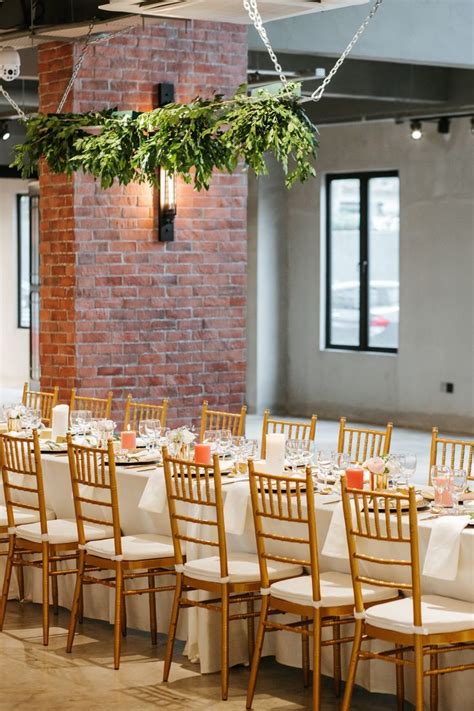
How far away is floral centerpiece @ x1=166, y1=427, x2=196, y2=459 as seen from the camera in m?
6.65

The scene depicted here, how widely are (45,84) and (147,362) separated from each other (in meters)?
2.08

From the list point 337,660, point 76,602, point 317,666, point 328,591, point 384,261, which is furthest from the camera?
point 384,261

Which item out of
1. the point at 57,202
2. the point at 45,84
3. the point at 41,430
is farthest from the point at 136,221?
the point at 41,430

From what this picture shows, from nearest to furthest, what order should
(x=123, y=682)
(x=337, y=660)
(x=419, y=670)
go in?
1. (x=419, y=670)
2. (x=337, y=660)
3. (x=123, y=682)

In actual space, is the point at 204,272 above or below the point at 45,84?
below

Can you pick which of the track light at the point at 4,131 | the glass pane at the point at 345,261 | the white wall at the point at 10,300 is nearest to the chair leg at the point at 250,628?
the track light at the point at 4,131

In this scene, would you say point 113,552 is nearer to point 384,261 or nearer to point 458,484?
point 458,484

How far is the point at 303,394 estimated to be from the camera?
16.1 m

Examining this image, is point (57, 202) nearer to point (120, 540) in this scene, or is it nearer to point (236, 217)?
point (236, 217)

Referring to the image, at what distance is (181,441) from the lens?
6.67 metres

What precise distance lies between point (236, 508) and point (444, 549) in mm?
1141

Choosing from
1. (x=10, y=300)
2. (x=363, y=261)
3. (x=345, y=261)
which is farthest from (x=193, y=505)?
(x=10, y=300)

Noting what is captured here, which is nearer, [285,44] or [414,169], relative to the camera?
[285,44]

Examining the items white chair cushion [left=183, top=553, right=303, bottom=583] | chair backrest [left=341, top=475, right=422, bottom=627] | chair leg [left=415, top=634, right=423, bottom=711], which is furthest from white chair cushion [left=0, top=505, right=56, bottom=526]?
chair leg [left=415, top=634, right=423, bottom=711]
